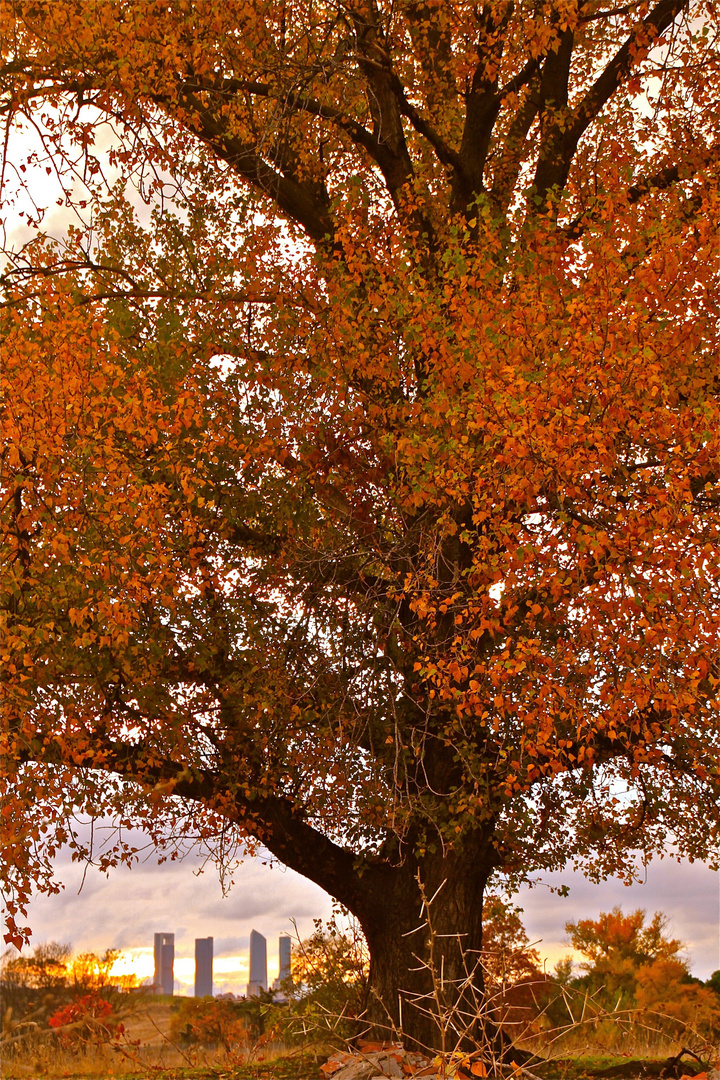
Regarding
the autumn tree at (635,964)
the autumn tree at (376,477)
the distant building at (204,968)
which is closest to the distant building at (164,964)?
the distant building at (204,968)

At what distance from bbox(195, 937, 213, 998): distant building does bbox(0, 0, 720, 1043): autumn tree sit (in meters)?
2.20

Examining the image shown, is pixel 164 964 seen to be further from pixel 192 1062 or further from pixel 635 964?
pixel 635 964

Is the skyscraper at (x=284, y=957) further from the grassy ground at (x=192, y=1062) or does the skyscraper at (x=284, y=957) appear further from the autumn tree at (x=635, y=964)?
the autumn tree at (x=635, y=964)

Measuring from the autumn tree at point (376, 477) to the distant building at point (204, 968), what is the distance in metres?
2.20

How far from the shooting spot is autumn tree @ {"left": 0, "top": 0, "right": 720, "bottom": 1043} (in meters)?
8.15

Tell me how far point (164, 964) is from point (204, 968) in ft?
2.32

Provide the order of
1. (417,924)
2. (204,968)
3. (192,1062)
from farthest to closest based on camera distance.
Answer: (204,968) → (417,924) → (192,1062)

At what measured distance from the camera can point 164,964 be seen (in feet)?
39.5

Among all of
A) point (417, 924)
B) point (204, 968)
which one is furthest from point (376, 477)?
point (204, 968)

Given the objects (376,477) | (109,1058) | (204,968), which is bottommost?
(109,1058)

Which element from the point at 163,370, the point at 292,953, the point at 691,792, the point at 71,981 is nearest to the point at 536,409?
the point at 163,370

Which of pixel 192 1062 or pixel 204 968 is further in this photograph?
pixel 204 968

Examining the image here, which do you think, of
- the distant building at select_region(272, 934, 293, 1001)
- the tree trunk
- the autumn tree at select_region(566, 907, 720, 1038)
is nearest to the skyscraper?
the distant building at select_region(272, 934, 293, 1001)

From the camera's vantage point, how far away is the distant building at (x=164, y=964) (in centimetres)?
1173
